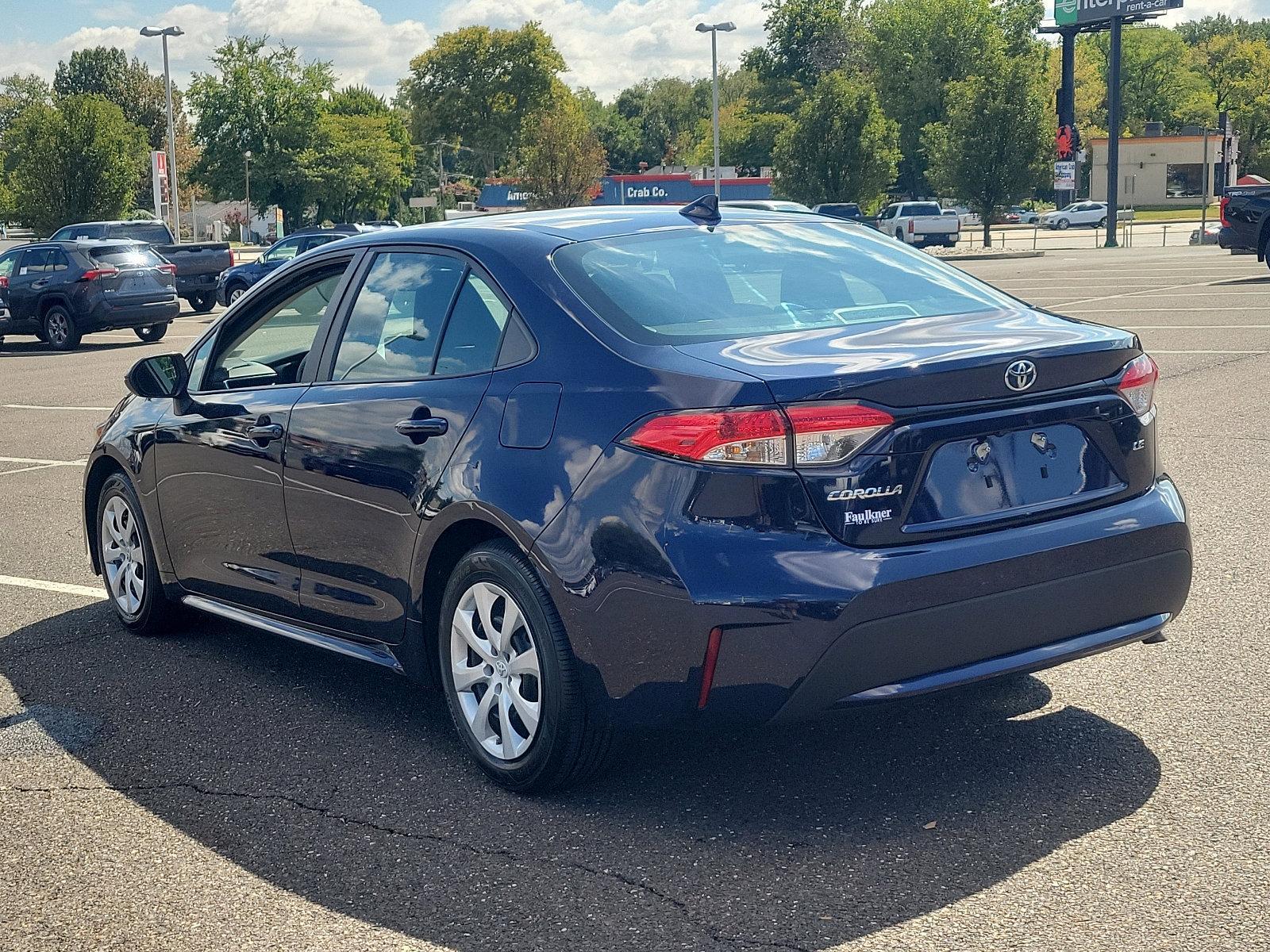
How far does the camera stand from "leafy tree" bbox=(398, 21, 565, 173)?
122438 mm

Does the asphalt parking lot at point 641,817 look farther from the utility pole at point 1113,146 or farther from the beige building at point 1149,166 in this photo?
the beige building at point 1149,166

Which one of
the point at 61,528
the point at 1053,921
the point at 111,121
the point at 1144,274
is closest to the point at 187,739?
the point at 1053,921

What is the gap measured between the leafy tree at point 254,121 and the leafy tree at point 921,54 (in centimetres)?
4386

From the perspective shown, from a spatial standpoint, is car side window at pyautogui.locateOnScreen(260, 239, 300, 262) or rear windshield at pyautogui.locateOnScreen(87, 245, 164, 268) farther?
car side window at pyautogui.locateOnScreen(260, 239, 300, 262)

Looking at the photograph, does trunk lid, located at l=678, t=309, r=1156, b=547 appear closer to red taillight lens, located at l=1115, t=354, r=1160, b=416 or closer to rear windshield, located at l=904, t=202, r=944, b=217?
red taillight lens, located at l=1115, t=354, r=1160, b=416

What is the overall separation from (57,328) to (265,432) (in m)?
20.7

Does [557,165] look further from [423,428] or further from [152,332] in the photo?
[423,428]

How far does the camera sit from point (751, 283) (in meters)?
4.47

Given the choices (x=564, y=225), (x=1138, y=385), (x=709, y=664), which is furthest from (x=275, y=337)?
(x=1138, y=385)

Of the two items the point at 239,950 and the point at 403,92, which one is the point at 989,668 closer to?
the point at 239,950

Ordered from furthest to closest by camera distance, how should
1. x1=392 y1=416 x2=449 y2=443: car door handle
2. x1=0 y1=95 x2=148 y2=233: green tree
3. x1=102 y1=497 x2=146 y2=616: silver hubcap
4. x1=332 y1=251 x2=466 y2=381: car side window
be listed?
x1=0 y1=95 x2=148 y2=233: green tree, x1=102 y1=497 x2=146 y2=616: silver hubcap, x1=332 y1=251 x2=466 y2=381: car side window, x1=392 y1=416 x2=449 y2=443: car door handle

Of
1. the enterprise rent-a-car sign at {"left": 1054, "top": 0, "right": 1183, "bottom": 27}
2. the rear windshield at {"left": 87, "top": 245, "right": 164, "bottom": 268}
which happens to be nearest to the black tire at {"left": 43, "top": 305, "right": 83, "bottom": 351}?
the rear windshield at {"left": 87, "top": 245, "right": 164, "bottom": 268}

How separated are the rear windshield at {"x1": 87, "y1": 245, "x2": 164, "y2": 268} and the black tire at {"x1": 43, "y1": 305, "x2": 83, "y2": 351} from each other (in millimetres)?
1001

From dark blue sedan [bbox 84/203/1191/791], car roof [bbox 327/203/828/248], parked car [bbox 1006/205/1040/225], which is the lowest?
dark blue sedan [bbox 84/203/1191/791]
